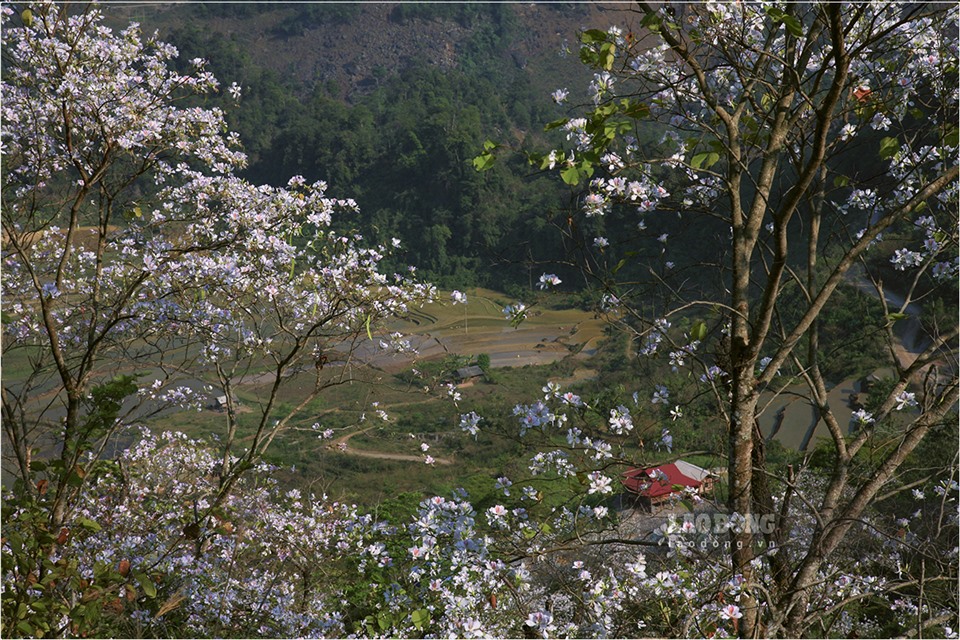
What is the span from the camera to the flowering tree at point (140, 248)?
108 inches

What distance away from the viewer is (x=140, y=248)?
3.42 m

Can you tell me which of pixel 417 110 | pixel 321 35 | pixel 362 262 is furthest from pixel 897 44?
pixel 321 35

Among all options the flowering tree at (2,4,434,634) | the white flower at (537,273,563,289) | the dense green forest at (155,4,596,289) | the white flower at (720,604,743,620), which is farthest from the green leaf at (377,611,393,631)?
the dense green forest at (155,4,596,289)

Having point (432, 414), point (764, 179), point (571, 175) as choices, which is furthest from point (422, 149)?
point (571, 175)

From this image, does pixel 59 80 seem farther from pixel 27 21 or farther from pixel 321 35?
pixel 321 35

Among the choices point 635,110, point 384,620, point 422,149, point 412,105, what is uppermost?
point 412,105

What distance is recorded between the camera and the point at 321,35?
65.8m

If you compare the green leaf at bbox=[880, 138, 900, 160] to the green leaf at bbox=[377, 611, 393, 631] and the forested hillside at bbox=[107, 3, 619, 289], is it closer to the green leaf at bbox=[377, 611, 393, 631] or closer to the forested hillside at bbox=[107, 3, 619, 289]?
the green leaf at bbox=[377, 611, 393, 631]

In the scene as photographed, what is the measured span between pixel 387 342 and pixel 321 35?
2655 inches

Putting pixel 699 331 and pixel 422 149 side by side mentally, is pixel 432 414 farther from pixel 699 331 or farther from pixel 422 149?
pixel 422 149

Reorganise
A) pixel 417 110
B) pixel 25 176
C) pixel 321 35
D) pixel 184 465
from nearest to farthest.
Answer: pixel 25 176 < pixel 184 465 < pixel 417 110 < pixel 321 35

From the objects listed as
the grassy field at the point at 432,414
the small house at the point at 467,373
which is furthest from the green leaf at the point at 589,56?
the small house at the point at 467,373

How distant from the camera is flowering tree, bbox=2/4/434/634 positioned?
2754 mm

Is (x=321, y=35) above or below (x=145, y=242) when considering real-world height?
above
